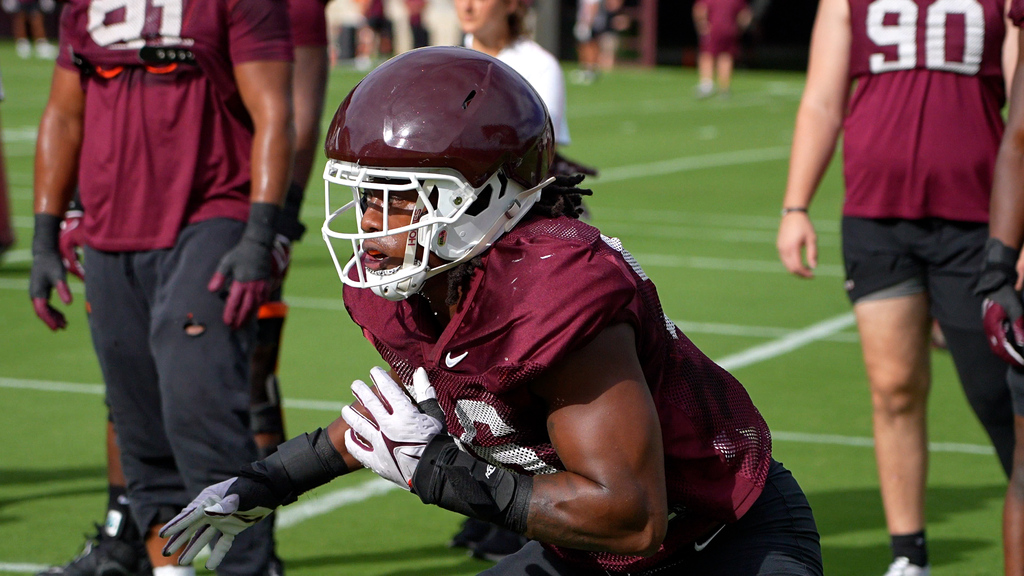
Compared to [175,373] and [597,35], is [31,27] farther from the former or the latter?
[175,373]

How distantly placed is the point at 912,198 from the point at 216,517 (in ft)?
8.78

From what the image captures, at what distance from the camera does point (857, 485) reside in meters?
5.80

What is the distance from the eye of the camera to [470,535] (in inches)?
200

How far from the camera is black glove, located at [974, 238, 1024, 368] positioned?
12.7 ft

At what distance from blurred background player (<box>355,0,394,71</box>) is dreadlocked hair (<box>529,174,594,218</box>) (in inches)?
1151

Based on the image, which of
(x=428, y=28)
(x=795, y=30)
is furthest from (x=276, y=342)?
(x=795, y=30)

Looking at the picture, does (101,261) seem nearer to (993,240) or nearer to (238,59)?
(238,59)

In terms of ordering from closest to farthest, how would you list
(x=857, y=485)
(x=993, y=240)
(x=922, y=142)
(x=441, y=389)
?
(x=441, y=389), (x=993, y=240), (x=922, y=142), (x=857, y=485)

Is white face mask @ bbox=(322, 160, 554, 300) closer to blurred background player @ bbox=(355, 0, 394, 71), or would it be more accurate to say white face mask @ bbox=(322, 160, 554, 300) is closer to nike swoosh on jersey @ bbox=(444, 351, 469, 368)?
nike swoosh on jersey @ bbox=(444, 351, 469, 368)

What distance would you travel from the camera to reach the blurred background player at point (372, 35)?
32.4 metres

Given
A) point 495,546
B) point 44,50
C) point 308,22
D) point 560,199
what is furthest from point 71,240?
point 44,50

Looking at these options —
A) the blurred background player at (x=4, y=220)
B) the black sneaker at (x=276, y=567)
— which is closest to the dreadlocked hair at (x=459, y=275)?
the black sneaker at (x=276, y=567)

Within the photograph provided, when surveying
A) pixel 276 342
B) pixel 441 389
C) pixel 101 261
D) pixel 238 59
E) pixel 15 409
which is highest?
pixel 238 59

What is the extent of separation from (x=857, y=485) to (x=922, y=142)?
68.8 inches
